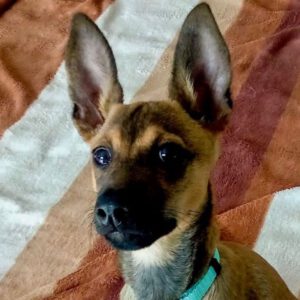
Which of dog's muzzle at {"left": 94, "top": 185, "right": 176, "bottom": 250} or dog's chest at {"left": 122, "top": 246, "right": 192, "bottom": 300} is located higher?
dog's muzzle at {"left": 94, "top": 185, "right": 176, "bottom": 250}

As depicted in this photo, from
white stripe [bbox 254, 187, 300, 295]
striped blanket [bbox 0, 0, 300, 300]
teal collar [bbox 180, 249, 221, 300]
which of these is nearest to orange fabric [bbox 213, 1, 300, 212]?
striped blanket [bbox 0, 0, 300, 300]

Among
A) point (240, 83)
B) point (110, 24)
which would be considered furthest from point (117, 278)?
point (110, 24)

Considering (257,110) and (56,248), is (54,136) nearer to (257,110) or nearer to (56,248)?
(56,248)

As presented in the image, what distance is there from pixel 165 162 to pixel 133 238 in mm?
175

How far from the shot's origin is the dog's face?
1.33 metres

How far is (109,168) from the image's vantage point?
1.42m

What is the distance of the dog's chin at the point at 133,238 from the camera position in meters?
1.33

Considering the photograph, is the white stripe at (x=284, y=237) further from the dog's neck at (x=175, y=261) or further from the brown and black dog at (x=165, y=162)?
the dog's neck at (x=175, y=261)

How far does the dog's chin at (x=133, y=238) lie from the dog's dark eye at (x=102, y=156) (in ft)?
0.58

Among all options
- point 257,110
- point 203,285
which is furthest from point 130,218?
point 257,110

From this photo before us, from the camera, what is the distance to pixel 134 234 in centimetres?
133

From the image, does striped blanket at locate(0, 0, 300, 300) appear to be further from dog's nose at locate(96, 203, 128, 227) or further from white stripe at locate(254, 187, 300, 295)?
dog's nose at locate(96, 203, 128, 227)

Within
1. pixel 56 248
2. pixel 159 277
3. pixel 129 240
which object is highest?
pixel 129 240

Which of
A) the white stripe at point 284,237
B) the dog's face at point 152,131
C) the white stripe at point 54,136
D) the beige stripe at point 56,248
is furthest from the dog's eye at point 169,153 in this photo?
the white stripe at point 54,136
